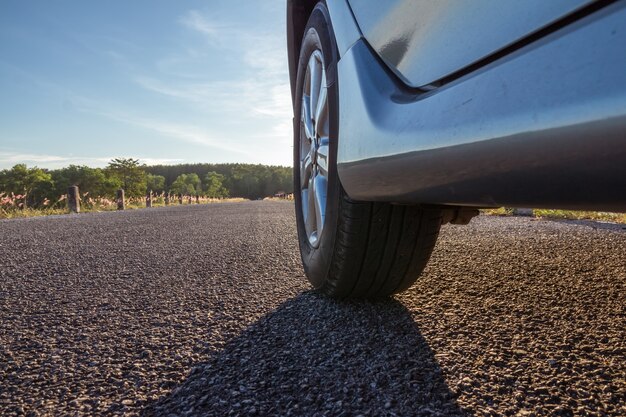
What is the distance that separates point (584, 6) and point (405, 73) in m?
0.46

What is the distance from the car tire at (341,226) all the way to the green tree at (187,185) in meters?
73.6

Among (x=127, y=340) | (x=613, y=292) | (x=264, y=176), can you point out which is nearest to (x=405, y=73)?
(x=127, y=340)

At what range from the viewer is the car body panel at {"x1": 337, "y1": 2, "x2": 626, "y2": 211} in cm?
52

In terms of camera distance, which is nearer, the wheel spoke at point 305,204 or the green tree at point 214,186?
the wheel spoke at point 305,204

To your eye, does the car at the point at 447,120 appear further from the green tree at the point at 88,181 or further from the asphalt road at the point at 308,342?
the green tree at the point at 88,181

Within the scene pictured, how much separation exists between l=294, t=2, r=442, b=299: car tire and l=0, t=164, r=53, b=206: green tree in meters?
64.1

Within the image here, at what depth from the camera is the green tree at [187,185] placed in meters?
75.9

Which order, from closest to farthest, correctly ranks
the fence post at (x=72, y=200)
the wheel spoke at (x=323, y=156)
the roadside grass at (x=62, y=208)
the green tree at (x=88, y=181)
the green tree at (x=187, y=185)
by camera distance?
the wheel spoke at (x=323, y=156), the roadside grass at (x=62, y=208), the fence post at (x=72, y=200), the green tree at (x=88, y=181), the green tree at (x=187, y=185)

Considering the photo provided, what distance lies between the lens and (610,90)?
0.50 meters

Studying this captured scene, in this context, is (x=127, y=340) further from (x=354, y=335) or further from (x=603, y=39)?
(x=603, y=39)

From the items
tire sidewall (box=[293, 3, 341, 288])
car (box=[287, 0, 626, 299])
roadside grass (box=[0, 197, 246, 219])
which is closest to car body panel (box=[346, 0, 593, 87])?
car (box=[287, 0, 626, 299])

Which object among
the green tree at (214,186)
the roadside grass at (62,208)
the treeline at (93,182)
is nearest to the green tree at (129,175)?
the treeline at (93,182)

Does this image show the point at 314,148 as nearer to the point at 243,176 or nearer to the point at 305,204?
the point at 305,204

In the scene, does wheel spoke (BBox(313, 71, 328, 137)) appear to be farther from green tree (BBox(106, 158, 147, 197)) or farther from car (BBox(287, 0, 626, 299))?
green tree (BBox(106, 158, 147, 197))
